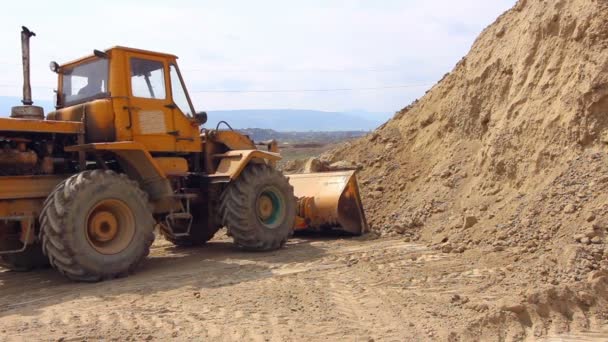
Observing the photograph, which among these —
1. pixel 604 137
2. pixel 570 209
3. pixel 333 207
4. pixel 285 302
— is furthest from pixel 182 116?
pixel 604 137

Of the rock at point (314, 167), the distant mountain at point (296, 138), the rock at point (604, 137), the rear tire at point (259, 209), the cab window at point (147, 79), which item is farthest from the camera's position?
the distant mountain at point (296, 138)

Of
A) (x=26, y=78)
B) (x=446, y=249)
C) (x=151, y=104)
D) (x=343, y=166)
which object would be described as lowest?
(x=446, y=249)

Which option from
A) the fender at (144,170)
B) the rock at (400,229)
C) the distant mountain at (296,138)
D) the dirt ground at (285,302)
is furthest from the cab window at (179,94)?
the distant mountain at (296,138)

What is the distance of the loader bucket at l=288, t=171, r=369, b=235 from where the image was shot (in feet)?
32.0

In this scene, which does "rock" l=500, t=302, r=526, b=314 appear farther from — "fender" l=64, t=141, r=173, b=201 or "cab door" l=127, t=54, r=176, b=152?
"cab door" l=127, t=54, r=176, b=152

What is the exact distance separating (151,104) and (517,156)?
4991mm

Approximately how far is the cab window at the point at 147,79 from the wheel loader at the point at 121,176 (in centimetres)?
1

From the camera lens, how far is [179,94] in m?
8.18

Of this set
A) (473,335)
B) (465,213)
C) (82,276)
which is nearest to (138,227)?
(82,276)

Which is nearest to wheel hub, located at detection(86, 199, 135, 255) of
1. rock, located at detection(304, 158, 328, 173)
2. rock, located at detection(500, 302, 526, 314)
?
rock, located at detection(500, 302, 526, 314)

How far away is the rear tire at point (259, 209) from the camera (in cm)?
827

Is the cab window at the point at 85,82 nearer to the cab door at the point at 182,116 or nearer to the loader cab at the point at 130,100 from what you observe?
the loader cab at the point at 130,100

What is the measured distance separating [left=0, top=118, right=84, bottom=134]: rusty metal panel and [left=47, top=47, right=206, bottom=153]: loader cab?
240 mm

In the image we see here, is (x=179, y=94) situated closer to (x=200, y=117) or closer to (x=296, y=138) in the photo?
(x=200, y=117)
